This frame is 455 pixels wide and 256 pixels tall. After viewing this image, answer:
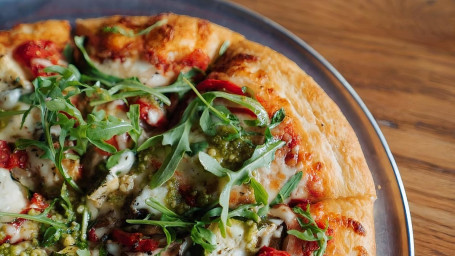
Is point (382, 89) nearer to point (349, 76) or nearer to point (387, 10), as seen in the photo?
point (349, 76)

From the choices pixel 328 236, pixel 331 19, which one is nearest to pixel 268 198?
pixel 328 236

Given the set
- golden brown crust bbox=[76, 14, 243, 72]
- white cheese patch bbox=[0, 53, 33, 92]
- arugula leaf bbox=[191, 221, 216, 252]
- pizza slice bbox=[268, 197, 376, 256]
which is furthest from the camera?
golden brown crust bbox=[76, 14, 243, 72]

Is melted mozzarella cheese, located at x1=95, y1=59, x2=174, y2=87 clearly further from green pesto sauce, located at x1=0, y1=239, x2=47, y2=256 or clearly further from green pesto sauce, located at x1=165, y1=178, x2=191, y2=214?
green pesto sauce, located at x1=0, y1=239, x2=47, y2=256

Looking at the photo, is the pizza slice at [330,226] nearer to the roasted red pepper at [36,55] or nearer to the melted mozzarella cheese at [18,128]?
the melted mozzarella cheese at [18,128]

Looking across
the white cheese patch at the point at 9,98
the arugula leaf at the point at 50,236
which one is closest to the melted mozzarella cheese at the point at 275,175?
the arugula leaf at the point at 50,236

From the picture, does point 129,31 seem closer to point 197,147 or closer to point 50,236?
point 197,147

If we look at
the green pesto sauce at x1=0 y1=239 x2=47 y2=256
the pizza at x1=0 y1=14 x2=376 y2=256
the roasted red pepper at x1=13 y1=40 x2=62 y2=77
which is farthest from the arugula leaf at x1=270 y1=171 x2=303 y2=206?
the roasted red pepper at x1=13 y1=40 x2=62 y2=77
